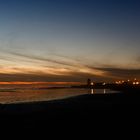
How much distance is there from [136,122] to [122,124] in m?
1.16

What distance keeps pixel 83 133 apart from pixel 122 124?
3.64 meters

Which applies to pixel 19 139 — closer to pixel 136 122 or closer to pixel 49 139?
pixel 49 139

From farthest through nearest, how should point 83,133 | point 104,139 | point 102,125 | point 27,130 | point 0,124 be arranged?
point 0,124, point 102,125, point 27,130, point 83,133, point 104,139

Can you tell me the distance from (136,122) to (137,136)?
4.49 meters

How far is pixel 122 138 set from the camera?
13555 mm

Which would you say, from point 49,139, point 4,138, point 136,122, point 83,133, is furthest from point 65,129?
point 136,122

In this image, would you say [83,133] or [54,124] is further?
[54,124]

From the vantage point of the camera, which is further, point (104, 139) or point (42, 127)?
point (42, 127)

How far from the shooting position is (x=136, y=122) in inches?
720

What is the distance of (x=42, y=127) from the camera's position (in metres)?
17.2

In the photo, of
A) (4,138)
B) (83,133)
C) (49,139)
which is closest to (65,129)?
(83,133)

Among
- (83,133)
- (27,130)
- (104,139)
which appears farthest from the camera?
(27,130)

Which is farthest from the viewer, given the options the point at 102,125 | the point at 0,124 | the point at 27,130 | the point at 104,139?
the point at 0,124

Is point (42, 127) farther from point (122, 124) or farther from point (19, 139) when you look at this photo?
point (122, 124)
